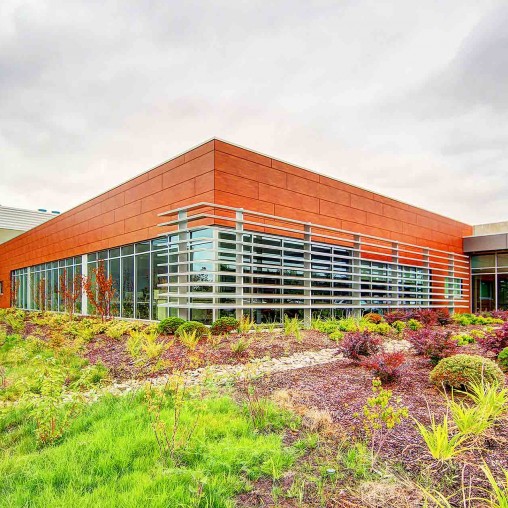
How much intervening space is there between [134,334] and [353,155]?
11801mm

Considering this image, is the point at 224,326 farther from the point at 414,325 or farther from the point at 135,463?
the point at 135,463

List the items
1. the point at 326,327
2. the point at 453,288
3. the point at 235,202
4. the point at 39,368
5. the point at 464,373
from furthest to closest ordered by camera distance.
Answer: the point at 453,288, the point at 235,202, the point at 326,327, the point at 39,368, the point at 464,373

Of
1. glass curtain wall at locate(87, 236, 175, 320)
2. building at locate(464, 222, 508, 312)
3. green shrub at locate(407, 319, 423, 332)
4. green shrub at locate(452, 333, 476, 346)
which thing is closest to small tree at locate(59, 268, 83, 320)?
glass curtain wall at locate(87, 236, 175, 320)

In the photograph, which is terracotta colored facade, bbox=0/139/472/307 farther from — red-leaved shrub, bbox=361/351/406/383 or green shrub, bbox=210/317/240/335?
red-leaved shrub, bbox=361/351/406/383

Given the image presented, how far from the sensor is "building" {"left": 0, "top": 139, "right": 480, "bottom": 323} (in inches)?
423

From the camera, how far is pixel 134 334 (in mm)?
8172

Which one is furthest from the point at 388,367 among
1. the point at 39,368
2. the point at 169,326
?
the point at 169,326

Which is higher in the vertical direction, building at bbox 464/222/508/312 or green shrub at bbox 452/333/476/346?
building at bbox 464/222/508/312

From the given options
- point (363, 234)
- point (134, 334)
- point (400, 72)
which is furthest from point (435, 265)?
point (134, 334)

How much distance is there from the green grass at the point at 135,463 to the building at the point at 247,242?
5.87 m

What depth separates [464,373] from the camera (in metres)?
4.44

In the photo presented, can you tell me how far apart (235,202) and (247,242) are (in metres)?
1.22

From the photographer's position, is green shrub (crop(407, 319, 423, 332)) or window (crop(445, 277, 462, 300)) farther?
window (crop(445, 277, 462, 300))

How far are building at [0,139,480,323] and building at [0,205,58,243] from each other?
19535 millimetres
